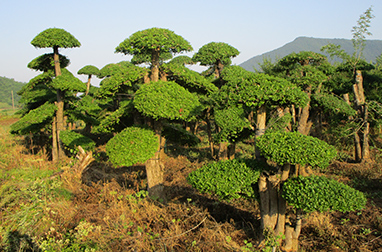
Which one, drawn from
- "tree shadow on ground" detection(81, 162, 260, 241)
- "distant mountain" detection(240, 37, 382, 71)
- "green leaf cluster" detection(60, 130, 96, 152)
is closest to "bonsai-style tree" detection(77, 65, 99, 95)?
"green leaf cluster" detection(60, 130, 96, 152)

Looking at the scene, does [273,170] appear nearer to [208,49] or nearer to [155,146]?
[155,146]

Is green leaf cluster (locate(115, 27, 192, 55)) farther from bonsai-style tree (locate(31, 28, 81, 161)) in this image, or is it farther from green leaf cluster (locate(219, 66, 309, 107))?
bonsai-style tree (locate(31, 28, 81, 161))

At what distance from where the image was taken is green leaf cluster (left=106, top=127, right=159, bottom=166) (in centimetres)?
639

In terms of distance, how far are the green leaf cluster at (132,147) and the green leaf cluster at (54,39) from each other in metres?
7.55

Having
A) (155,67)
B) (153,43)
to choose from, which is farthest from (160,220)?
(153,43)

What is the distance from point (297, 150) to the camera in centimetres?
443

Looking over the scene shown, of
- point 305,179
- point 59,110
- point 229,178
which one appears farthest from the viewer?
point 59,110

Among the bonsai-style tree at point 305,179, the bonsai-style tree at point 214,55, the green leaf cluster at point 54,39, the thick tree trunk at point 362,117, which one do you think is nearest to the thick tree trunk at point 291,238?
the bonsai-style tree at point 305,179

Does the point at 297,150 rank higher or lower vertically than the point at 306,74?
lower

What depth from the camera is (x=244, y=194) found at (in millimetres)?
5605

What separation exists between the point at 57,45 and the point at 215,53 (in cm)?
749

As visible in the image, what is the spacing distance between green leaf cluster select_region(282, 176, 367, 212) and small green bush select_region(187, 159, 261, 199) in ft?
2.47

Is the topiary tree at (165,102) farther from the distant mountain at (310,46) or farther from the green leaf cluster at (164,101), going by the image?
the distant mountain at (310,46)

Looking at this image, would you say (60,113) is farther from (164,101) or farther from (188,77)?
(164,101)
